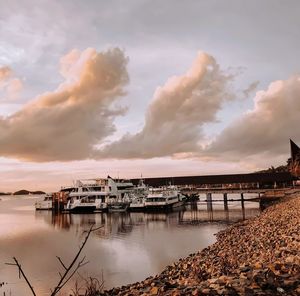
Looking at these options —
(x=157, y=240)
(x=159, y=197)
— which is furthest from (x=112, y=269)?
(x=159, y=197)

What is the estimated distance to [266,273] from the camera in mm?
9562

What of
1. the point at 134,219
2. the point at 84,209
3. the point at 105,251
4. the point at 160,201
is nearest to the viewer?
the point at 105,251

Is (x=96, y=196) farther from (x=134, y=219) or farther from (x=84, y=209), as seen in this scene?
(x=134, y=219)

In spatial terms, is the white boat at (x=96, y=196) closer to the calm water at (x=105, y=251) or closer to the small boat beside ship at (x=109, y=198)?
the small boat beside ship at (x=109, y=198)

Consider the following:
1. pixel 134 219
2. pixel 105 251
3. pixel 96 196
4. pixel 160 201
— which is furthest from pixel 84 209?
pixel 105 251

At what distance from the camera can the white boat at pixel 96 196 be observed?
74375mm

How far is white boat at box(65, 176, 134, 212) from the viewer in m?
74.4

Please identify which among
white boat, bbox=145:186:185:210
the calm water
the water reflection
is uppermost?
white boat, bbox=145:186:185:210

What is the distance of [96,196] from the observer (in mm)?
78375

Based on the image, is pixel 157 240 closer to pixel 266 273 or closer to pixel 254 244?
pixel 254 244

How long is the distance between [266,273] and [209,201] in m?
80.9

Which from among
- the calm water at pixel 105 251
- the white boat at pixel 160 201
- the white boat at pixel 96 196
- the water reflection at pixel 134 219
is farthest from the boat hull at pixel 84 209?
the calm water at pixel 105 251

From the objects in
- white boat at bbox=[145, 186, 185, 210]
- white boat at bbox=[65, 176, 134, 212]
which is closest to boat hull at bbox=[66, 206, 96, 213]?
white boat at bbox=[65, 176, 134, 212]

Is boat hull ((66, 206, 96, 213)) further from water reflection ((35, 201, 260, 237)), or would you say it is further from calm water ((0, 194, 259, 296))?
calm water ((0, 194, 259, 296))
